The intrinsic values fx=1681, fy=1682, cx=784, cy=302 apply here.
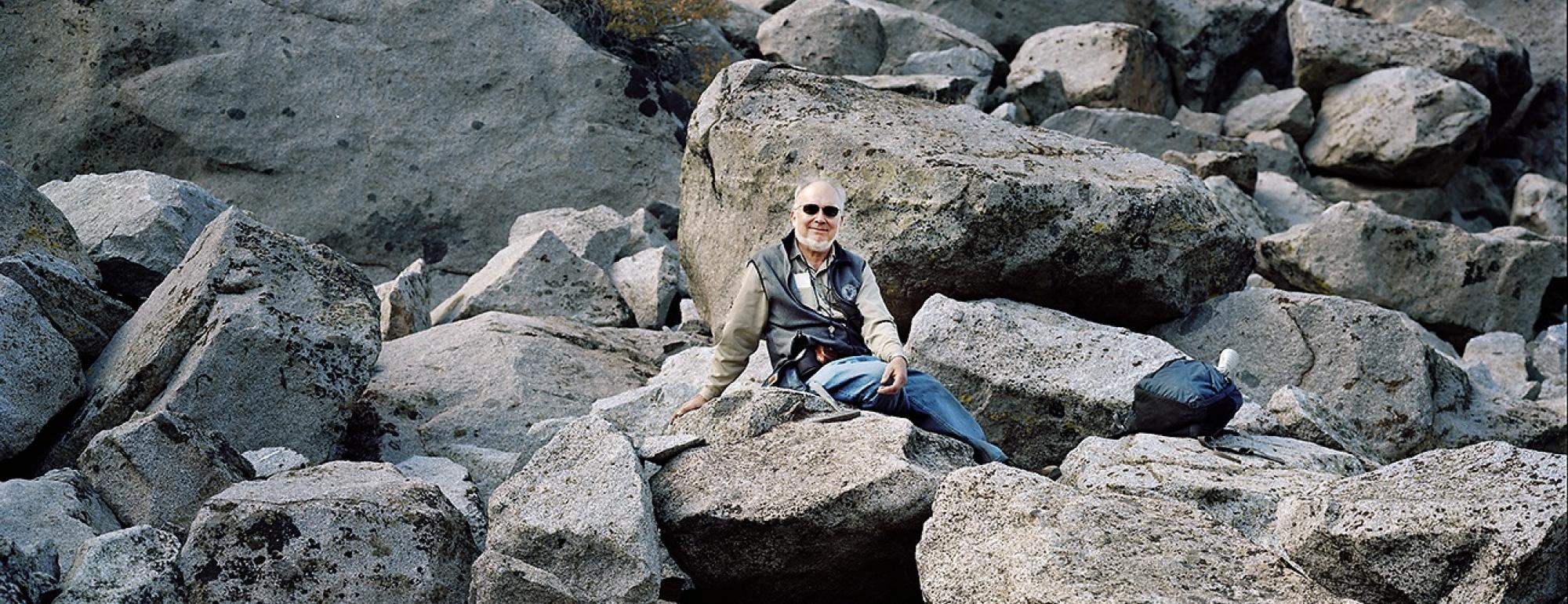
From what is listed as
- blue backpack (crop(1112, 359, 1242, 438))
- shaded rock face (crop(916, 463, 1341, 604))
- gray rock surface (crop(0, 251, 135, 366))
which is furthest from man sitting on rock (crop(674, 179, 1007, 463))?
gray rock surface (crop(0, 251, 135, 366))

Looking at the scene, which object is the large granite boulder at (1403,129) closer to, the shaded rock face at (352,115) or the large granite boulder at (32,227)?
the shaded rock face at (352,115)

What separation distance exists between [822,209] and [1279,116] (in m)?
→ 15.6

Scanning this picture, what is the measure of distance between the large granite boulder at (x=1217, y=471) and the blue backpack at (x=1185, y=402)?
0.12 m

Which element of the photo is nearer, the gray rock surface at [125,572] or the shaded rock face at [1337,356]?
the gray rock surface at [125,572]

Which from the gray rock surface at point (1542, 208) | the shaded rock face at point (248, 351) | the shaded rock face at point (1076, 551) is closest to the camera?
the shaded rock face at point (1076, 551)

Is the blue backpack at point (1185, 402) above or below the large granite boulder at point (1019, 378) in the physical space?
above

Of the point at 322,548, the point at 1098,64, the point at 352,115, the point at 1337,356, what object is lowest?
the point at 1098,64

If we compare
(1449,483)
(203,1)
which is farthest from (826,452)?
(203,1)

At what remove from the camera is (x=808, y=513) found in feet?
19.2

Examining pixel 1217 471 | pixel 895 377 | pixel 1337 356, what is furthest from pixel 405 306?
pixel 1337 356

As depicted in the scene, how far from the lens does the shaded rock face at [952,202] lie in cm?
904

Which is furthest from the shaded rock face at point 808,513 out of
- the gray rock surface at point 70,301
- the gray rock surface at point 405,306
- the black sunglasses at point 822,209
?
the gray rock surface at point 405,306

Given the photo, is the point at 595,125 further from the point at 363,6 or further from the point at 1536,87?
the point at 1536,87

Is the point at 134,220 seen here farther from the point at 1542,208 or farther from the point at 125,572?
the point at 1542,208
